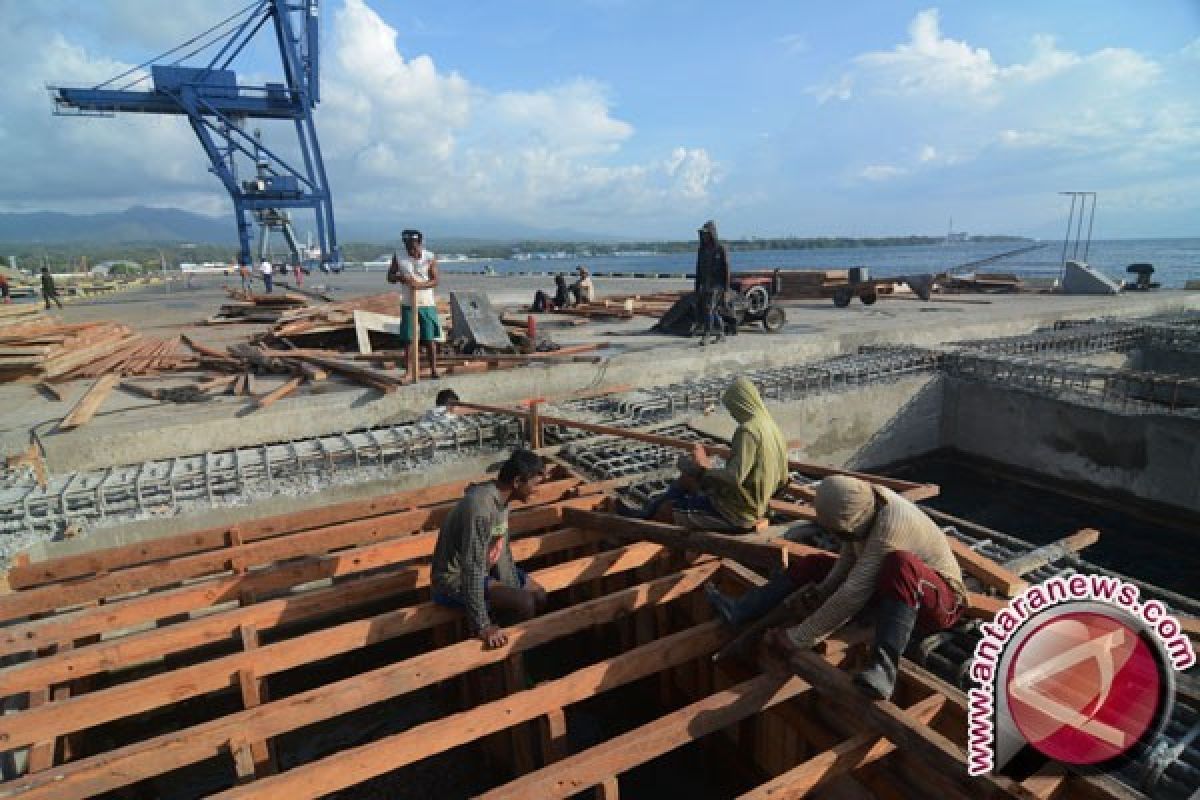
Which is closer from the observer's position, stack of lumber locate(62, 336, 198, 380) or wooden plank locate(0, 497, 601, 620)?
wooden plank locate(0, 497, 601, 620)

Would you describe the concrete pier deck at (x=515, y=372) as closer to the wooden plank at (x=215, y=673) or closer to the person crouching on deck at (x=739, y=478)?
the wooden plank at (x=215, y=673)

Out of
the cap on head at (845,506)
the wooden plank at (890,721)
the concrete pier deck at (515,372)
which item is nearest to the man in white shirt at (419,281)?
the concrete pier deck at (515,372)

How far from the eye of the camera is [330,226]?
42219 mm

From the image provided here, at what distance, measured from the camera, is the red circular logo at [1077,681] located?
2.60 meters

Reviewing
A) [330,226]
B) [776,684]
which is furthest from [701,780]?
[330,226]

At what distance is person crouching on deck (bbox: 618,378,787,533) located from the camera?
457 centimetres

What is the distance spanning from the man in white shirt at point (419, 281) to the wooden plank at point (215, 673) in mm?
5223

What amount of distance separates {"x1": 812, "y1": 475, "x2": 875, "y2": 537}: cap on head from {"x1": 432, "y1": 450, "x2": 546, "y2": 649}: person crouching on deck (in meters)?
1.69

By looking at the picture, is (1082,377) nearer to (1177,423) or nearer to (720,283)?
(1177,423)

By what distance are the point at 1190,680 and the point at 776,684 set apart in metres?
2.14

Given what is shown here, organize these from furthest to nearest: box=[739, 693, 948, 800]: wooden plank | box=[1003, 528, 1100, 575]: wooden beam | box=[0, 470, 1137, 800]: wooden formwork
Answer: box=[1003, 528, 1100, 575]: wooden beam → box=[0, 470, 1137, 800]: wooden formwork → box=[739, 693, 948, 800]: wooden plank

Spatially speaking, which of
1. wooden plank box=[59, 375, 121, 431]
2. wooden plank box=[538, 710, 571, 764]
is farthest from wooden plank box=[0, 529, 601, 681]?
wooden plank box=[59, 375, 121, 431]

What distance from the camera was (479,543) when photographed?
394cm

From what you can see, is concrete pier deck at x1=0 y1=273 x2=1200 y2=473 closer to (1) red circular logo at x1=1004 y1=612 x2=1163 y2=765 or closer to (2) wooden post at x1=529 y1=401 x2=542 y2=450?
(2) wooden post at x1=529 y1=401 x2=542 y2=450
